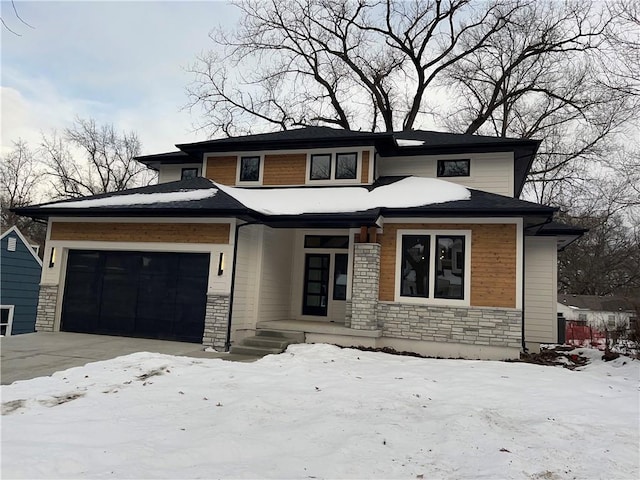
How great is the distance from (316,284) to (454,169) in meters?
4.89

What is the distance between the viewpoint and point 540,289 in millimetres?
11906

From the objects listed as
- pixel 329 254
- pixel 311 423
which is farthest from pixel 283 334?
pixel 311 423

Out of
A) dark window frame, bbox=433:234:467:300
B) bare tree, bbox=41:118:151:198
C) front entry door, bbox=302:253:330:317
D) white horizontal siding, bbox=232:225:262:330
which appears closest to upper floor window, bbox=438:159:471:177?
dark window frame, bbox=433:234:467:300

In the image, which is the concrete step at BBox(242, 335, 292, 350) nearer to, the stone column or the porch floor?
the porch floor

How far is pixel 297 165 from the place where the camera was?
39.2 ft

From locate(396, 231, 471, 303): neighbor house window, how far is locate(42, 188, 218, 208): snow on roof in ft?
15.6

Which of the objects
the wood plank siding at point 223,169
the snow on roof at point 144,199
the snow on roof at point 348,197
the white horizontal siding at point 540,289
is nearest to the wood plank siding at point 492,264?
the snow on roof at point 348,197

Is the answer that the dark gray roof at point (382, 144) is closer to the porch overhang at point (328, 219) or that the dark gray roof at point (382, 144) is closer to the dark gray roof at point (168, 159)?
the dark gray roof at point (168, 159)

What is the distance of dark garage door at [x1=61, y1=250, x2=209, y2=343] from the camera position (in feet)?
31.8

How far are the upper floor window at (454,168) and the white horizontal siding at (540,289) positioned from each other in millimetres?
2677

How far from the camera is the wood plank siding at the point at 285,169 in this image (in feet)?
39.0

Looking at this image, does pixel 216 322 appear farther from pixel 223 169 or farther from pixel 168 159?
pixel 168 159

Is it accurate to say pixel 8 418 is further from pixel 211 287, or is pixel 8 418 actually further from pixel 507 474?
pixel 211 287

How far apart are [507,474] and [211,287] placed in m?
7.23
